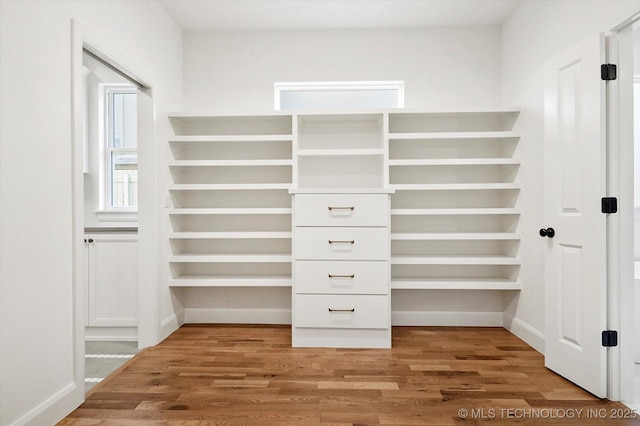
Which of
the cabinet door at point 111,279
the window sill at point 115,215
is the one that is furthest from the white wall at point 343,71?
the window sill at point 115,215

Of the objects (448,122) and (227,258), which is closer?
(227,258)

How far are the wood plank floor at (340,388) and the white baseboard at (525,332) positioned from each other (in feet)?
0.20

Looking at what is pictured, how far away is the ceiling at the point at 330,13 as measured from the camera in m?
3.24

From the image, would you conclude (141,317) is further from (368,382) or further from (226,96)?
(226,96)

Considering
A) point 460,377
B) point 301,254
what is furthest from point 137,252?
point 460,377

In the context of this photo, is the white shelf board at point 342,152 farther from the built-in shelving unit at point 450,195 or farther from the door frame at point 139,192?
the door frame at point 139,192

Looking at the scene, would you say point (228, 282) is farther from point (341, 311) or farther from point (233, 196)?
point (341, 311)

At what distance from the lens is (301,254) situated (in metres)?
3.06

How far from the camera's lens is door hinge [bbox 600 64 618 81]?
86.2 inches

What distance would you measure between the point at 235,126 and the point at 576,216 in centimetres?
276

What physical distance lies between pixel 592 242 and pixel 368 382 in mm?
1497

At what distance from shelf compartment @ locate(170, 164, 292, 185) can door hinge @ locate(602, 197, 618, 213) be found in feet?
7.76

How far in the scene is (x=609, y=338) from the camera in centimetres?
220

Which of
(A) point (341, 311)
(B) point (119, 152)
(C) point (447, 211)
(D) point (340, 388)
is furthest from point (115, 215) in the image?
(C) point (447, 211)
